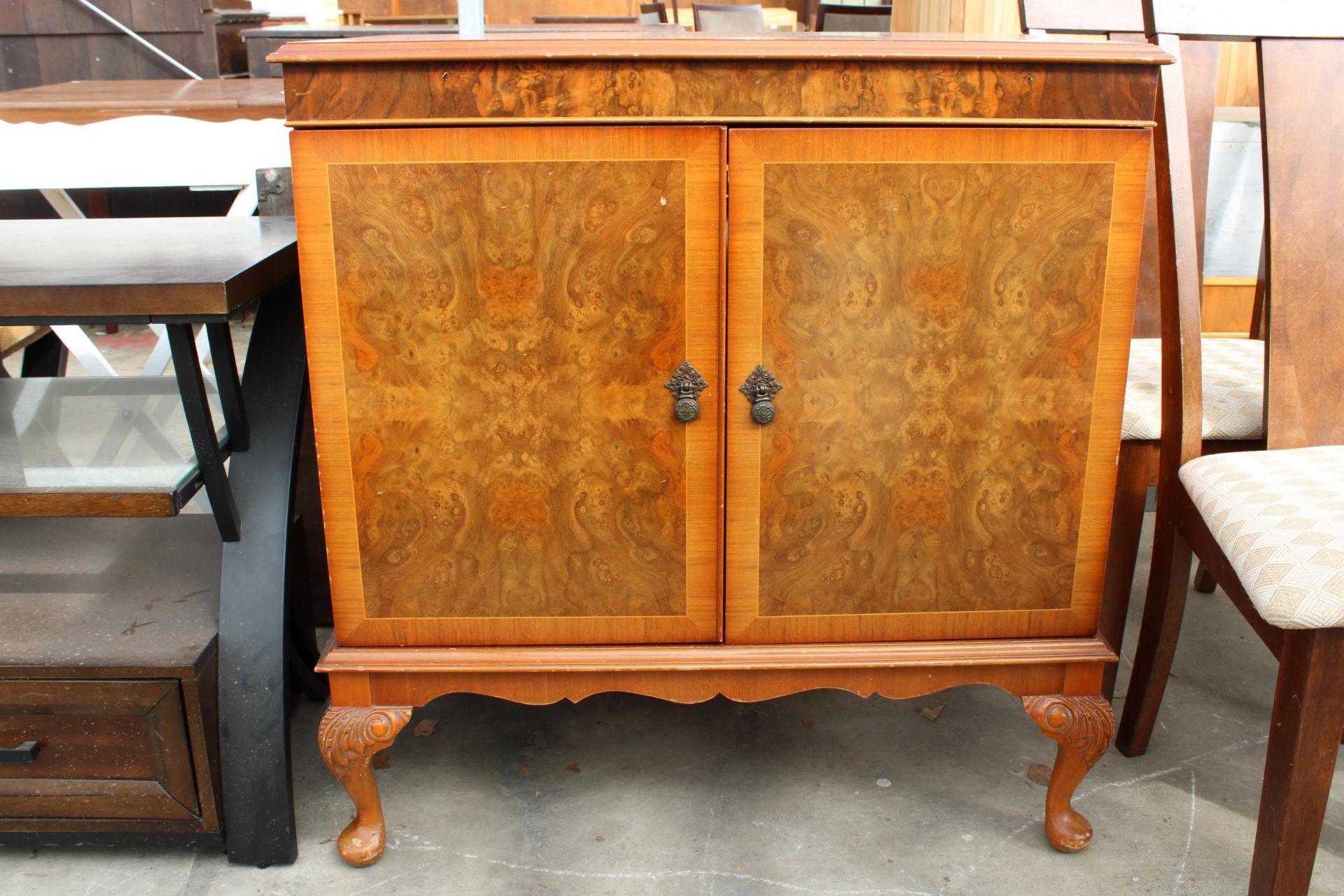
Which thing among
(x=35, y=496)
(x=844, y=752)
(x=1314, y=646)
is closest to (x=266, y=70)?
(x=35, y=496)

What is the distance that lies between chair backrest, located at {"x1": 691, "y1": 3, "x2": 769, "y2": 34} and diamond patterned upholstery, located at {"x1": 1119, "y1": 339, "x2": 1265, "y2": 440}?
2.18 m

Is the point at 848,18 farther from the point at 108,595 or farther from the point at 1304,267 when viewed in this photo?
the point at 108,595

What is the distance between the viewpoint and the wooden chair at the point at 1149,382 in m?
1.73

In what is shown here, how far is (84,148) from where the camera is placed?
293 cm

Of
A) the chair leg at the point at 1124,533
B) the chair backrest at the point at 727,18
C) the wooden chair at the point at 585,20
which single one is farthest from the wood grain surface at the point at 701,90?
the wooden chair at the point at 585,20

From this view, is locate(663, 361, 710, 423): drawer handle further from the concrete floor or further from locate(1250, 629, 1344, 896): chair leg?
locate(1250, 629, 1344, 896): chair leg

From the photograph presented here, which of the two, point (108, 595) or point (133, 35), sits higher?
point (133, 35)

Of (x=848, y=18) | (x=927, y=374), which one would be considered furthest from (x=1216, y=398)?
(x=848, y=18)

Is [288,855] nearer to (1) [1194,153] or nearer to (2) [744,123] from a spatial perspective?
(2) [744,123]

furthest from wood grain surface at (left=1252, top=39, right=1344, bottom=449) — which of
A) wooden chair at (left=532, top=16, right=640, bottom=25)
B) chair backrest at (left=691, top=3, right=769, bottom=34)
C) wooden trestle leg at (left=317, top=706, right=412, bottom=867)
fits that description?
wooden chair at (left=532, top=16, right=640, bottom=25)

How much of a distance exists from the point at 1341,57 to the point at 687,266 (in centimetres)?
112

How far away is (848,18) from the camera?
4453mm

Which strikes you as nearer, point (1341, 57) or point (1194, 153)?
point (1341, 57)

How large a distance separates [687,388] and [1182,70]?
1156 mm
